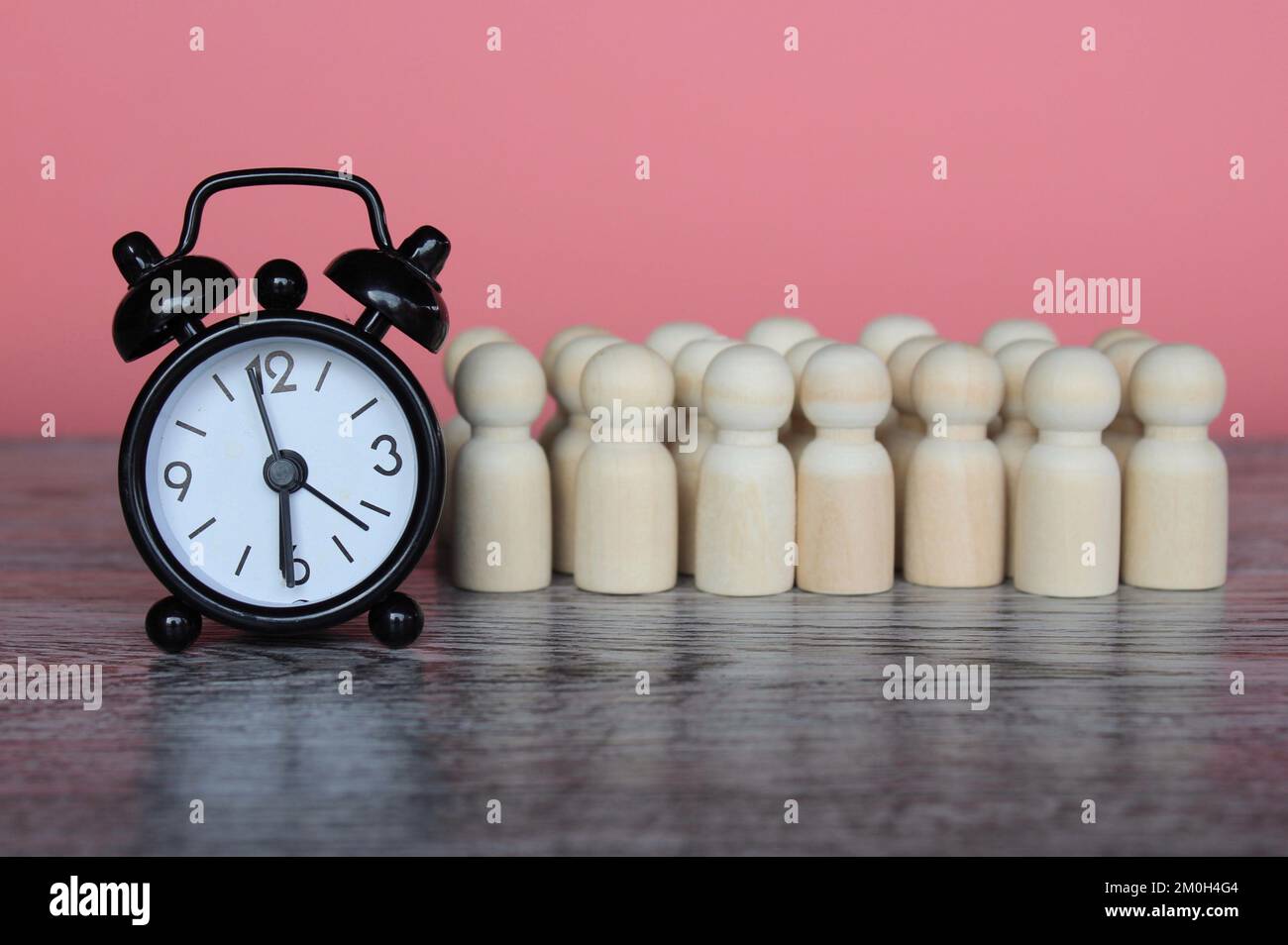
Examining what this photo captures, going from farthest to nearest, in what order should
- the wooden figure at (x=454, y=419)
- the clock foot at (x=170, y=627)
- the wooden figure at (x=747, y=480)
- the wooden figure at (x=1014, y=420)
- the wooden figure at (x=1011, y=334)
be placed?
the wooden figure at (x=1011, y=334), the wooden figure at (x=454, y=419), the wooden figure at (x=1014, y=420), the wooden figure at (x=747, y=480), the clock foot at (x=170, y=627)

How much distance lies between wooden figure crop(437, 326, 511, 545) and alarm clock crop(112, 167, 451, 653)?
13.5 inches

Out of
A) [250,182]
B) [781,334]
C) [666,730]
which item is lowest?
[666,730]

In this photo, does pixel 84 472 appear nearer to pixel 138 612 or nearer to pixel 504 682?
pixel 138 612

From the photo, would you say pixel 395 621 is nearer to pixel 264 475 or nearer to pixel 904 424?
pixel 264 475

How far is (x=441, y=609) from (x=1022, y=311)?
1.94 m

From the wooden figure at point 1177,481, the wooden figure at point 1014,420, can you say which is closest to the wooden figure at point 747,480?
the wooden figure at point 1014,420

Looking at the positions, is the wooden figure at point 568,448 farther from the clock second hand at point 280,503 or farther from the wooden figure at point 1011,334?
the wooden figure at point 1011,334

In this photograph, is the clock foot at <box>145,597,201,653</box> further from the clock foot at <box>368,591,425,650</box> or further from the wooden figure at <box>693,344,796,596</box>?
the wooden figure at <box>693,344,796,596</box>

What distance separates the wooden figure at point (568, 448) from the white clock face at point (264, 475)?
34cm

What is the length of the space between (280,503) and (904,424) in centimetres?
75

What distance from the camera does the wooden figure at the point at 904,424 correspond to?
165cm

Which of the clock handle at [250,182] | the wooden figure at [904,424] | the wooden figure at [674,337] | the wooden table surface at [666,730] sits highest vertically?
the clock handle at [250,182]

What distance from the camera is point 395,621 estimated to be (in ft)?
4.23

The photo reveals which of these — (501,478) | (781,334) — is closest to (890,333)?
(781,334)
